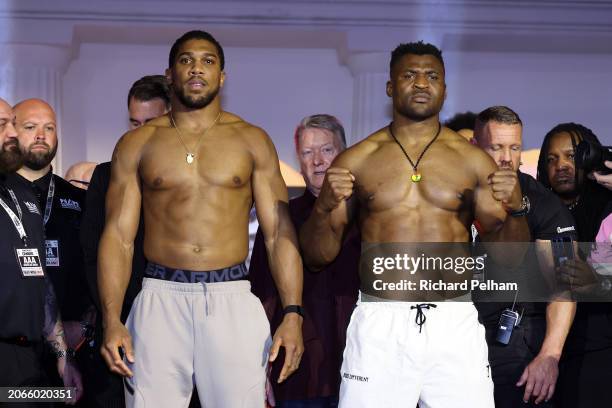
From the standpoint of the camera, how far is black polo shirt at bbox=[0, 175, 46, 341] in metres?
3.67

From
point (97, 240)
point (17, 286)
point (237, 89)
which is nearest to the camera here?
point (17, 286)

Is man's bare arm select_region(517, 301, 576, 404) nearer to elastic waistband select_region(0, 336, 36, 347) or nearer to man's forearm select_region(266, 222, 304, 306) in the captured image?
man's forearm select_region(266, 222, 304, 306)

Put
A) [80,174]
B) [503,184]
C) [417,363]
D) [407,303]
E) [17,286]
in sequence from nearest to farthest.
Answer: [503,184] → [417,363] → [407,303] → [17,286] → [80,174]

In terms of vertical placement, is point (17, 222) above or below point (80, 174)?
below

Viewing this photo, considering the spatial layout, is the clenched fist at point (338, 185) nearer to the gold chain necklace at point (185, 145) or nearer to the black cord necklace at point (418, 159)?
the black cord necklace at point (418, 159)

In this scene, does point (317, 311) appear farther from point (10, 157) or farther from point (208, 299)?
point (10, 157)

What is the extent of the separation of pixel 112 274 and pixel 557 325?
1.82 m

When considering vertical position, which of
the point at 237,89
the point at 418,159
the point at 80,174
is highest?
the point at 237,89

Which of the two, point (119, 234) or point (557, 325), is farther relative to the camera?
point (557, 325)

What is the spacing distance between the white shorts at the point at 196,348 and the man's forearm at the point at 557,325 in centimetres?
118

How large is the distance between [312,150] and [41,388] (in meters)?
1.56

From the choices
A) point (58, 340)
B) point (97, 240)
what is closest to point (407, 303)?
point (97, 240)

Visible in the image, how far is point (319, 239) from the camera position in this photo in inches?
142

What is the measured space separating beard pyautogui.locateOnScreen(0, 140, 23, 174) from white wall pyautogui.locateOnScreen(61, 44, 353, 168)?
252 centimetres
